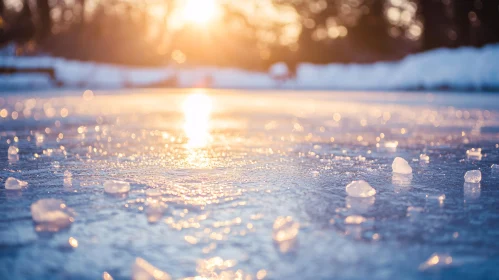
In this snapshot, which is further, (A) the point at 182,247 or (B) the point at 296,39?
(B) the point at 296,39

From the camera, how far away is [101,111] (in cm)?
495

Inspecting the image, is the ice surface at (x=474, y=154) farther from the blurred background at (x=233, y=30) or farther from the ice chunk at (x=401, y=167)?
the blurred background at (x=233, y=30)

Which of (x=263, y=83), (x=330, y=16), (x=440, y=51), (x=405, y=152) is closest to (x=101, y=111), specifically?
(x=405, y=152)

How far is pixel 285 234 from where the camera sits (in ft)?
2.98

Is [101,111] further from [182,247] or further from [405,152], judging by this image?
[182,247]

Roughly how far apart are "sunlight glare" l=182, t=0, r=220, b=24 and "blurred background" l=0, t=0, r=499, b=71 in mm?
38

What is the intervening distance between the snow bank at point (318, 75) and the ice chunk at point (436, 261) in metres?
7.03

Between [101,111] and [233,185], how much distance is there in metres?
3.89

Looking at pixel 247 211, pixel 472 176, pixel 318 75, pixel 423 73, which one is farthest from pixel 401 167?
pixel 318 75

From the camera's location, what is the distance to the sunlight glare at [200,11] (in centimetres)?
1697

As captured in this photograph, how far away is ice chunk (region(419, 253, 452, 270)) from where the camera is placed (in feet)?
2.56

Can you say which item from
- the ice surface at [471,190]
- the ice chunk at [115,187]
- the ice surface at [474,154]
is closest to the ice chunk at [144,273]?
the ice chunk at [115,187]

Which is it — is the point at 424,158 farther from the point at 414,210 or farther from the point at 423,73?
the point at 423,73

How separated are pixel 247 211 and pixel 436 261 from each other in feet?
1.53
